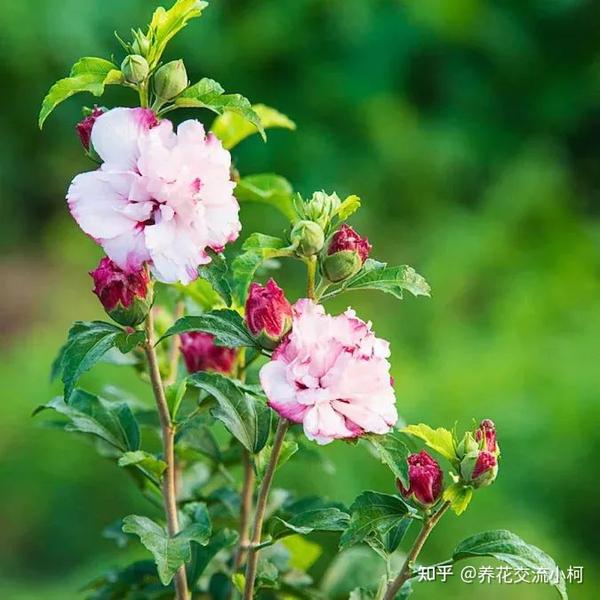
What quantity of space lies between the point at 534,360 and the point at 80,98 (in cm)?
150

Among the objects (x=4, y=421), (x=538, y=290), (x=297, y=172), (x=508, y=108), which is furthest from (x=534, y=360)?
(x=508, y=108)

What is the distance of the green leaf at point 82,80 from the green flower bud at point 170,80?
0.07 feet

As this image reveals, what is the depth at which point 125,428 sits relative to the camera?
2.40 feet

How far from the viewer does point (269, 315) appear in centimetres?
61

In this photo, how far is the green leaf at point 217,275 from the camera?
0.61 m

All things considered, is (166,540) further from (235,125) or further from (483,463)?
(235,125)

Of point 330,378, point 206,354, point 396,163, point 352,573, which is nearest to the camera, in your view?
point 330,378

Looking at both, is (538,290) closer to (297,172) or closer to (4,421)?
(297,172)

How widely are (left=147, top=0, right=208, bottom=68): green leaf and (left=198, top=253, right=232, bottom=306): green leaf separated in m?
0.11

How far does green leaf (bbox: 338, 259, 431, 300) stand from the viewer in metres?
0.62

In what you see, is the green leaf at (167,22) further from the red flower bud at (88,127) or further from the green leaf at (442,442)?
the green leaf at (442,442)

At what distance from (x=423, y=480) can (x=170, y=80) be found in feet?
0.81

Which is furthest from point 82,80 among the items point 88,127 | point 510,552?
point 510,552

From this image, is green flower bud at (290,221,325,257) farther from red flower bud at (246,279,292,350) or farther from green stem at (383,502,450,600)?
green stem at (383,502,450,600)
